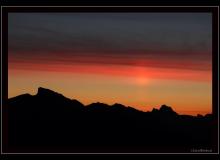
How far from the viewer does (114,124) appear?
10.1 meters

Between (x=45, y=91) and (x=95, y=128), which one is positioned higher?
(x=45, y=91)

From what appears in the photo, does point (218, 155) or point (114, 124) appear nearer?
point (218, 155)

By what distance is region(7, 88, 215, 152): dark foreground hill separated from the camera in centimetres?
955

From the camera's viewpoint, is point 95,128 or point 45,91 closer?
point 45,91

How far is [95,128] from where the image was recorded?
10031 mm

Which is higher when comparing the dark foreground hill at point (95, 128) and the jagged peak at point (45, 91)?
the jagged peak at point (45, 91)

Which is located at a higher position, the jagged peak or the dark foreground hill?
the jagged peak

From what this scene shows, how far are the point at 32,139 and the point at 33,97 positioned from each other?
0.99 metres

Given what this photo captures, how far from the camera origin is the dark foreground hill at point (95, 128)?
955 centimetres
